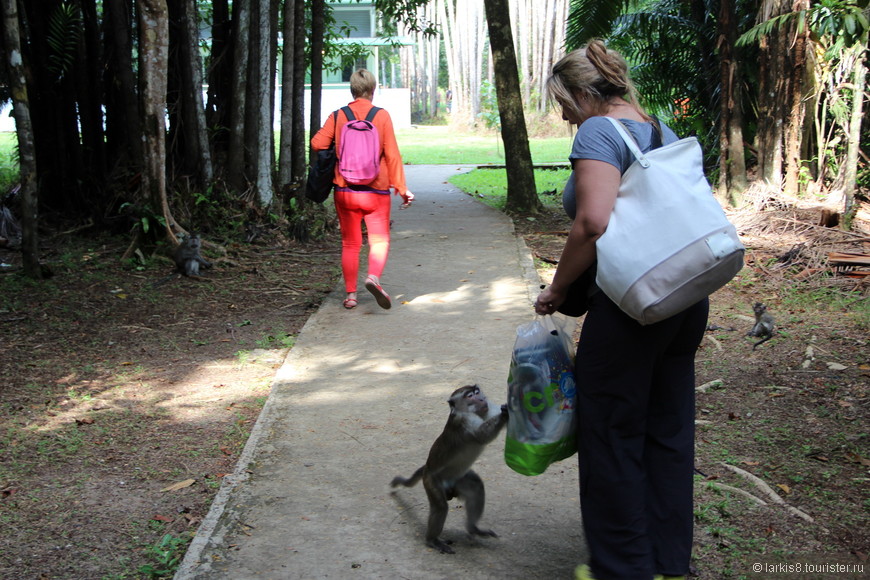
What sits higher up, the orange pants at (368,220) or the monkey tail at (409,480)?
the orange pants at (368,220)

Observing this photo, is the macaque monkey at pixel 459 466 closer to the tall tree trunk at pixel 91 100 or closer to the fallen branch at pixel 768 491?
the fallen branch at pixel 768 491

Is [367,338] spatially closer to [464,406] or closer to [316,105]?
[464,406]

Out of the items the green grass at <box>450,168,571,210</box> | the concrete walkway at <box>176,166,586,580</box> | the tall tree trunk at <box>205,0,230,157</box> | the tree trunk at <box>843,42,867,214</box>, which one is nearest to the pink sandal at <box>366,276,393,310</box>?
the concrete walkway at <box>176,166,586,580</box>

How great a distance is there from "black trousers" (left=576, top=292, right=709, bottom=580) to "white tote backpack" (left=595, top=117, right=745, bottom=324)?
0.48 feet

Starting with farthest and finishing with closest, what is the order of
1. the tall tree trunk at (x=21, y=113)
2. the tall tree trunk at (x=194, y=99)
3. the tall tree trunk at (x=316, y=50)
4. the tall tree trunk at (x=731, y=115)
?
the tall tree trunk at (x=316, y=50)
the tall tree trunk at (x=731, y=115)
the tall tree trunk at (x=194, y=99)
the tall tree trunk at (x=21, y=113)

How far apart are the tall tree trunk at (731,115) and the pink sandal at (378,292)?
207 inches

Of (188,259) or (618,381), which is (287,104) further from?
(618,381)

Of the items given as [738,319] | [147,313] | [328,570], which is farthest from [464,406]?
[147,313]

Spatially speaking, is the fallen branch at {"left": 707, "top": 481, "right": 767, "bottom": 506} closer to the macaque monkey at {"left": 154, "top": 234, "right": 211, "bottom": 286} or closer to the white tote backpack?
the white tote backpack

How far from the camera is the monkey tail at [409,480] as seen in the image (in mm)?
3437

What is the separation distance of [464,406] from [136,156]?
720 cm

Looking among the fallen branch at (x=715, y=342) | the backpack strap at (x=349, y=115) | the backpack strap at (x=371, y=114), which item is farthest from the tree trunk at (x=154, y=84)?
the fallen branch at (x=715, y=342)

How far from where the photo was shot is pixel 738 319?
6.53m

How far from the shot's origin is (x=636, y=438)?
105 inches
